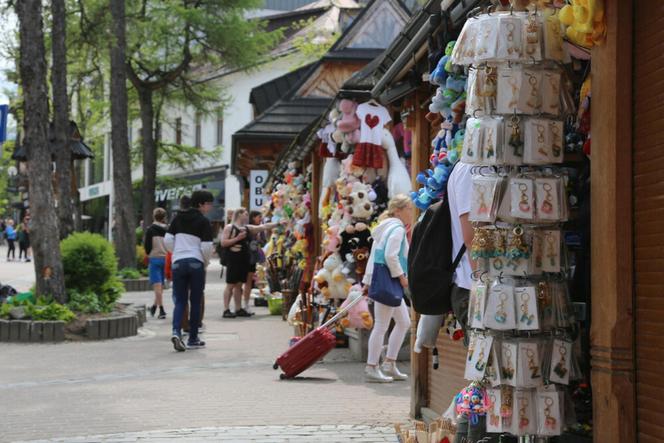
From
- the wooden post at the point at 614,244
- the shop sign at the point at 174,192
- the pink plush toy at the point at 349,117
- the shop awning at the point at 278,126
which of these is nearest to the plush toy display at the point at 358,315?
the pink plush toy at the point at 349,117

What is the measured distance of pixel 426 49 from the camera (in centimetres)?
715

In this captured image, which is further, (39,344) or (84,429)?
(39,344)

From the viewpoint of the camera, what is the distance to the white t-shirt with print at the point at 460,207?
520 cm

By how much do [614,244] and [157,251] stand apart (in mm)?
15257

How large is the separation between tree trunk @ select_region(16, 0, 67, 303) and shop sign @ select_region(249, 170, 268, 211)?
10.5m

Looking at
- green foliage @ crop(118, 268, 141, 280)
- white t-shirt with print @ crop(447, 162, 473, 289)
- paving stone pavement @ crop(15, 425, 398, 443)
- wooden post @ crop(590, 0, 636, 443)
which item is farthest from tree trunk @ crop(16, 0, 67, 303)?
green foliage @ crop(118, 268, 141, 280)

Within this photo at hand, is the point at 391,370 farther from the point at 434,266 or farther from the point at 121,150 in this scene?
the point at 121,150

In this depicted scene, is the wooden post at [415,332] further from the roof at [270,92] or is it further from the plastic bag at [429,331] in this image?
the roof at [270,92]

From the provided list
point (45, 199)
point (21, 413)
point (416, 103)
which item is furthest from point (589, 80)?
point (45, 199)

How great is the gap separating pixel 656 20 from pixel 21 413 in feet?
18.9

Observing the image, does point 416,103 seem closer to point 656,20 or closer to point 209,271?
point 656,20

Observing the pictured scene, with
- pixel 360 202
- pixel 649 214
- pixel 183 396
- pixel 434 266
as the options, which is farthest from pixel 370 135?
pixel 649 214

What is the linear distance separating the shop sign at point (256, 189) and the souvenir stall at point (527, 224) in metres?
21.3

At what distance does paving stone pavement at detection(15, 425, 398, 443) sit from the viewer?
6898mm
